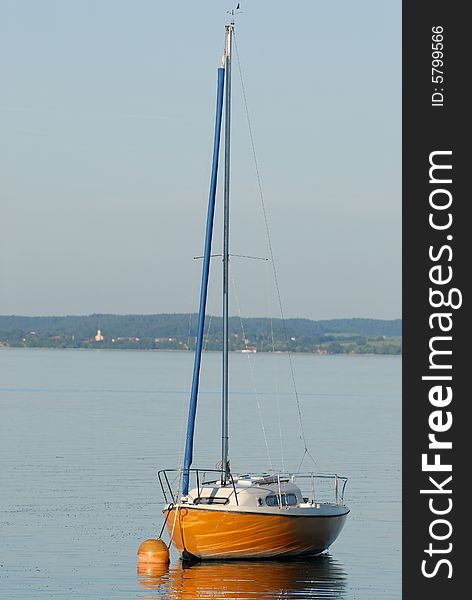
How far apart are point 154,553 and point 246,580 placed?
9.00ft

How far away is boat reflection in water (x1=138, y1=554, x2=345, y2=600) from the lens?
32094 mm

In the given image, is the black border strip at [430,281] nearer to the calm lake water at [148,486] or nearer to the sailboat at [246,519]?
the calm lake water at [148,486]

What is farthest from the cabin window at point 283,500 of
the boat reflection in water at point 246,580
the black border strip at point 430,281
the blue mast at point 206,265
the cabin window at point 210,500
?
the black border strip at point 430,281

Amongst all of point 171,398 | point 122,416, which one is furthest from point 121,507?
point 171,398

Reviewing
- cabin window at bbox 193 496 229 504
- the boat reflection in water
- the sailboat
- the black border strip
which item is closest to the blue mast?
the sailboat

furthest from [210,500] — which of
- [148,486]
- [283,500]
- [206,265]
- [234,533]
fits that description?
[148,486]

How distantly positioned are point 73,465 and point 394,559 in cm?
2562

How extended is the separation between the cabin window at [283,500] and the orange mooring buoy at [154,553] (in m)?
2.71

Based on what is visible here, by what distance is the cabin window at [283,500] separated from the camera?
A: 3497cm

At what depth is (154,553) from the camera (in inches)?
1378

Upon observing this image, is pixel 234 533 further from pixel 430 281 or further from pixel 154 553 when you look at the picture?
pixel 430 281

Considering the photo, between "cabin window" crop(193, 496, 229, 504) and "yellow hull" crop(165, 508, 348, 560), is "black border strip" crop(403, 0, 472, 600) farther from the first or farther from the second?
"cabin window" crop(193, 496, 229, 504)

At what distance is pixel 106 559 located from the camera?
36.8 m

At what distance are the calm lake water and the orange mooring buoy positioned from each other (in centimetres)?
34
